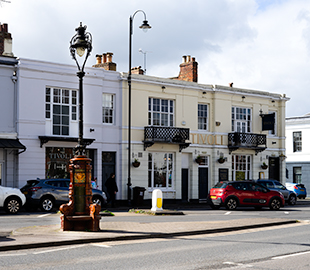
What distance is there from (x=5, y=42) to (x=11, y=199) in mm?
10677

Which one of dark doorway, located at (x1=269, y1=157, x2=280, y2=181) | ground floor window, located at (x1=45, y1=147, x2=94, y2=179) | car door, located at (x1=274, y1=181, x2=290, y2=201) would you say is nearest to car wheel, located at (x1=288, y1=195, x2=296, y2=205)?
car door, located at (x1=274, y1=181, x2=290, y2=201)

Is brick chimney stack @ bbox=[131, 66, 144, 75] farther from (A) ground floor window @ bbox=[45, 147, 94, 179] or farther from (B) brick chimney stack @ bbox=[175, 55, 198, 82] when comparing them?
(A) ground floor window @ bbox=[45, 147, 94, 179]

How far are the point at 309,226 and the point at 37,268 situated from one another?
1100 cm

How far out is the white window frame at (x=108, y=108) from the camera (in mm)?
31047

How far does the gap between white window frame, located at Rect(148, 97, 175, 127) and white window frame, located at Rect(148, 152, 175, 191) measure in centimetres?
194

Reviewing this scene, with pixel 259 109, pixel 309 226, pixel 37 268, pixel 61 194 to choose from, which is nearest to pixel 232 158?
pixel 259 109

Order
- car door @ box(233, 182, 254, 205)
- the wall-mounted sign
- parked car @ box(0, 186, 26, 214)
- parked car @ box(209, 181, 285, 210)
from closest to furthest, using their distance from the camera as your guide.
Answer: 1. parked car @ box(0, 186, 26, 214)
2. parked car @ box(209, 181, 285, 210)
3. car door @ box(233, 182, 254, 205)
4. the wall-mounted sign

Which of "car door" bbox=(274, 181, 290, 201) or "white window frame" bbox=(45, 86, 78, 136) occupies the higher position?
"white window frame" bbox=(45, 86, 78, 136)

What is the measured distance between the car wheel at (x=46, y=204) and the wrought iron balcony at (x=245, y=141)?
1552 centimetres

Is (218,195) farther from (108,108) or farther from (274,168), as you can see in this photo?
(274,168)

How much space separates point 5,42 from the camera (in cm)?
2884

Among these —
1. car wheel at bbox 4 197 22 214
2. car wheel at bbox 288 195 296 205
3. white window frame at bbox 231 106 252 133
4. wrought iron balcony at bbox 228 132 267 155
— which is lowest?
car wheel at bbox 288 195 296 205

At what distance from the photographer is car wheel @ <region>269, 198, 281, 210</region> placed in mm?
27453

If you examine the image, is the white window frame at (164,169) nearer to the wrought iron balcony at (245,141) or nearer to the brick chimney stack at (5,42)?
the wrought iron balcony at (245,141)
